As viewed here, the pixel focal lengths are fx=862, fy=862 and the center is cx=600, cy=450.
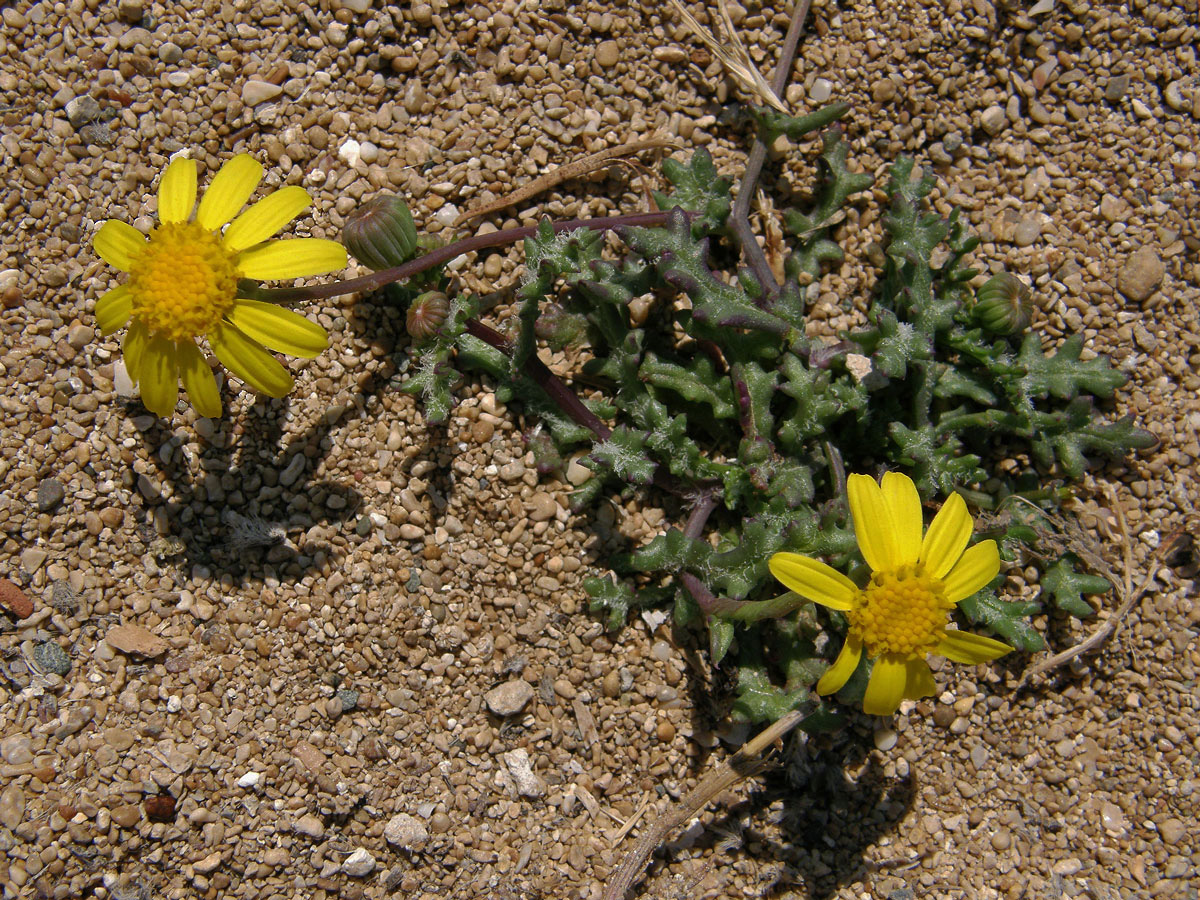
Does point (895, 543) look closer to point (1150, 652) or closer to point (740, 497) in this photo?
point (740, 497)

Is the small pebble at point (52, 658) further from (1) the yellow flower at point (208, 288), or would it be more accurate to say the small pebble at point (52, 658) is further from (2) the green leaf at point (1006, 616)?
(2) the green leaf at point (1006, 616)

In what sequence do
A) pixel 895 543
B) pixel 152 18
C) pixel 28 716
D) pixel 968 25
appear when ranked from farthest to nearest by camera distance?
1. pixel 968 25
2. pixel 152 18
3. pixel 28 716
4. pixel 895 543

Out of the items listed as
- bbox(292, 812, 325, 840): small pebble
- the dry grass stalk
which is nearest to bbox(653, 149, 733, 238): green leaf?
the dry grass stalk

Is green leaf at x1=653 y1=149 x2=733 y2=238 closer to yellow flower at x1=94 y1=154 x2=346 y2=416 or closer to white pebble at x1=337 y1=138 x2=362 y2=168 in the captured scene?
white pebble at x1=337 y1=138 x2=362 y2=168

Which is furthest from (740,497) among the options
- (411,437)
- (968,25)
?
(968,25)

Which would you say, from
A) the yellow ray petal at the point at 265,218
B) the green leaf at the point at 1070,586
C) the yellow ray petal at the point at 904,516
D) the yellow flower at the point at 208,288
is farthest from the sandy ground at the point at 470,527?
the yellow ray petal at the point at 904,516

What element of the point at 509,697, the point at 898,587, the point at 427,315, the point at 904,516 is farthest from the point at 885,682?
the point at 427,315
